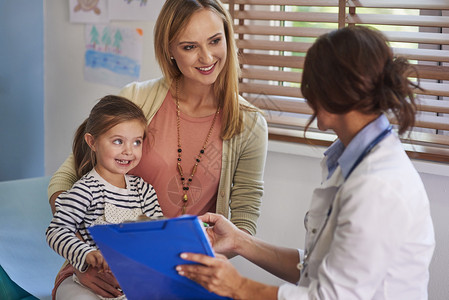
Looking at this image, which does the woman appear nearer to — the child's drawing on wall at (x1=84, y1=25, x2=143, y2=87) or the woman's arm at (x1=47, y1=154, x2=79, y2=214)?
the woman's arm at (x1=47, y1=154, x2=79, y2=214)

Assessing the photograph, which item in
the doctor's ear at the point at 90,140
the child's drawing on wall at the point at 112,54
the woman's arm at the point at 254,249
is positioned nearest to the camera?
the woman's arm at the point at 254,249

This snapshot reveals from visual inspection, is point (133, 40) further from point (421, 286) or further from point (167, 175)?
point (421, 286)

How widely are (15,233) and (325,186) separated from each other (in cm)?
136

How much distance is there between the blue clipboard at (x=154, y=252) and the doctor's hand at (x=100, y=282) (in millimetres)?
267

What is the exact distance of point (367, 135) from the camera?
123 centimetres

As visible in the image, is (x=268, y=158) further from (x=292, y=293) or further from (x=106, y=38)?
(x=292, y=293)

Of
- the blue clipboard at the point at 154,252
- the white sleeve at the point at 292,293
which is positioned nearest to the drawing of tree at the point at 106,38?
the blue clipboard at the point at 154,252

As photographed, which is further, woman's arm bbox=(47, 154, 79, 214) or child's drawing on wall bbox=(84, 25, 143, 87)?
child's drawing on wall bbox=(84, 25, 143, 87)

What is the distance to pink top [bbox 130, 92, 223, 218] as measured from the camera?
75.4 inches

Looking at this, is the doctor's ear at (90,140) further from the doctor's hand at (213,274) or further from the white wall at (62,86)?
the white wall at (62,86)

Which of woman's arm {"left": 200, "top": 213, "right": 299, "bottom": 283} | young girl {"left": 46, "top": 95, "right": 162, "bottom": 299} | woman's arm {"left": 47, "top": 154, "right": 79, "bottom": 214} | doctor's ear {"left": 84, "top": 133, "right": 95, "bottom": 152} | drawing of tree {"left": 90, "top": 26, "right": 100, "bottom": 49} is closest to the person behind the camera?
woman's arm {"left": 200, "top": 213, "right": 299, "bottom": 283}

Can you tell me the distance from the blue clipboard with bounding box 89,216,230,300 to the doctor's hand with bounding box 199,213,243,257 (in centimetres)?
29

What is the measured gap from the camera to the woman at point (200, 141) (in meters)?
1.91

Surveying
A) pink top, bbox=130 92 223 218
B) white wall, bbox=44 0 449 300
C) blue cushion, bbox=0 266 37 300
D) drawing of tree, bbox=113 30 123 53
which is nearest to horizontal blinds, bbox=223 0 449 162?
white wall, bbox=44 0 449 300
